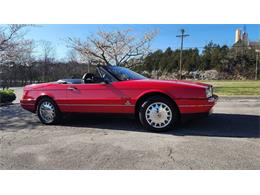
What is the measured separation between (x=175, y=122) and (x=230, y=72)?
21739 mm

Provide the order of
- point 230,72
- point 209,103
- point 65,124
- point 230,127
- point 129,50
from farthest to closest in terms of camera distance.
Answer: point 230,72, point 129,50, point 65,124, point 230,127, point 209,103

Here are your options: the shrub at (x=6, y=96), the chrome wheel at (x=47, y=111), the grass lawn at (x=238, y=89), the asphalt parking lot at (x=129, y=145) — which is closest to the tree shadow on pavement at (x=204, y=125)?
the asphalt parking lot at (x=129, y=145)

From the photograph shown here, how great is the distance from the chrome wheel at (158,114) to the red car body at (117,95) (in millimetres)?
199

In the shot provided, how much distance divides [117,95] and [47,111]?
170cm

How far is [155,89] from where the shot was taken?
4.67 m

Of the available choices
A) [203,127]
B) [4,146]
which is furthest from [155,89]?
[4,146]

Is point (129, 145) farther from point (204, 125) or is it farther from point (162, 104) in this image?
point (204, 125)

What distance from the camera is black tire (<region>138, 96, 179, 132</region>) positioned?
182 inches

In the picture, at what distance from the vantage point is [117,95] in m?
4.93

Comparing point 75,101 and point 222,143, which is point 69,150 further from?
point 222,143

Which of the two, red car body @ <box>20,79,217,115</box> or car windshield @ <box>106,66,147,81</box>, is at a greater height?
car windshield @ <box>106,66,147,81</box>

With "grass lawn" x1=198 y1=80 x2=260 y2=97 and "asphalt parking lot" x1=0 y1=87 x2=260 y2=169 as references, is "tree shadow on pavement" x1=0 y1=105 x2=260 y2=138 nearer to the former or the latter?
"asphalt parking lot" x1=0 y1=87 x2=260 y2=169

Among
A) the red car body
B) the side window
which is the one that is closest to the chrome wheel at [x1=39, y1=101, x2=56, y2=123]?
the red car body

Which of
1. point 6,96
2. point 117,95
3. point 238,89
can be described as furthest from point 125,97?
point 238,89
